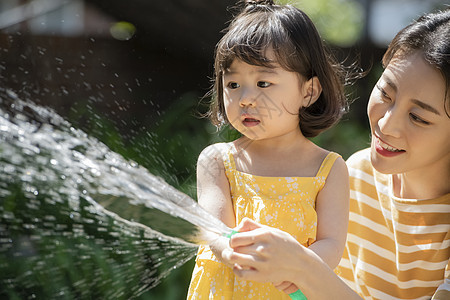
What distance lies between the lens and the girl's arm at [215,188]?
69.7 inches

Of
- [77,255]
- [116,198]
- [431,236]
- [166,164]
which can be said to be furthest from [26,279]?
[431,236]

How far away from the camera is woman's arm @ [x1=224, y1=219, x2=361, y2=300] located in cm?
151

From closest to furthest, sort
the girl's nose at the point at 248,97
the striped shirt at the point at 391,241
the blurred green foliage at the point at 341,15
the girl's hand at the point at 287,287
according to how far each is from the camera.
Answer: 1. the girl's hand at the point at 287,287
2. the girl's nose at the point at 248,97
3. the striped shirt at the point at 391,241
4. the blurred green foliage at the point at 341,15

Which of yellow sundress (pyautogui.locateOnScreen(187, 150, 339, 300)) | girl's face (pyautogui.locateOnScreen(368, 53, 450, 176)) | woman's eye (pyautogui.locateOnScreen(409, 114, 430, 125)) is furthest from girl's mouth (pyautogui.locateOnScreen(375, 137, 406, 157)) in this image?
yellow sundress (pyautogui.locateOnScreen(187, 150, 339, 300))

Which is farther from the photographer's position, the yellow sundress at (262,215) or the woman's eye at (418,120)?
the woman's eye at (418,120)

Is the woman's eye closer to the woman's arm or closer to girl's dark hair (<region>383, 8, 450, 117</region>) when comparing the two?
girl's dark hair (<region>383, 8, 450, 117</region>)

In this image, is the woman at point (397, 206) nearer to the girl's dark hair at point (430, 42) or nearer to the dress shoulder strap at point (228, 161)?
the girl's dark hair at point (430, 42)

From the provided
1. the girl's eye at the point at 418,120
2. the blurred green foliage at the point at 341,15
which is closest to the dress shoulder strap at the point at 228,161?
the girl's eye at the point at 418,120

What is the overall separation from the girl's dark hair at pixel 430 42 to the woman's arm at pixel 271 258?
65 cm

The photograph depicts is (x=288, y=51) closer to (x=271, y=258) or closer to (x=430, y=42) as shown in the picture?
(x=430, y=42)

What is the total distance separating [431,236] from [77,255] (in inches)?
82.4

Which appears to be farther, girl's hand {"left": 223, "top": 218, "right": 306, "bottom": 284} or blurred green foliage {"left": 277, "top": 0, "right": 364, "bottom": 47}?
blurred green foliage {"left": 277, "top": 0, "right": 364, "bottom": 47}

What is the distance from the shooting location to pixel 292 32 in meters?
1.82

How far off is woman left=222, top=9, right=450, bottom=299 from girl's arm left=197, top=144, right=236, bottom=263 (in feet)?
0.66
